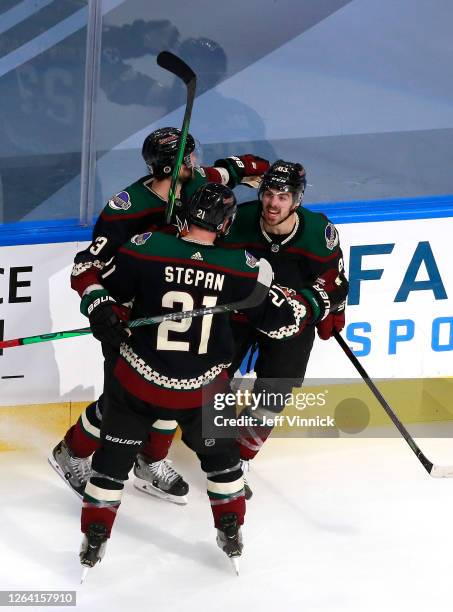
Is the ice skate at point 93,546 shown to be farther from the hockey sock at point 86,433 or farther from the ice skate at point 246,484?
the ice skate at point 246,484

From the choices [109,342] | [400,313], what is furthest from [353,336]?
[109,342]

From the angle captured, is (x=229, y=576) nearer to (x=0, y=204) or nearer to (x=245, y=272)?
(x=245, y=272)

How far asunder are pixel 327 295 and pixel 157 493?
→ 860 mm

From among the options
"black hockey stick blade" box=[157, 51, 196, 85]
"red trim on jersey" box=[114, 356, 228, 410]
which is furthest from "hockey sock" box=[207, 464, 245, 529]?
"black hockey stick blade" box=[157, 51, 196, 85]

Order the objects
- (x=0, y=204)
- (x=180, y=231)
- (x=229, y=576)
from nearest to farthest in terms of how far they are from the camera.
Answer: (x=180, y=231)
(x=229, y=576)
(x=0, y=204)

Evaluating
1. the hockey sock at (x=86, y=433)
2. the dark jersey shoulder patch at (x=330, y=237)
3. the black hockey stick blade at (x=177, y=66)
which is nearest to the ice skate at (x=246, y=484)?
the hockey sock at (x=86, y=433)

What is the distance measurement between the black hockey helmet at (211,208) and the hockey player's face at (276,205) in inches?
13.1

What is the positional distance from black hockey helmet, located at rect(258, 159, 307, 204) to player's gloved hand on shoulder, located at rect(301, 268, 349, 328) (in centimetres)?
25

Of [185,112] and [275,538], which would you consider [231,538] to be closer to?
[275,538]

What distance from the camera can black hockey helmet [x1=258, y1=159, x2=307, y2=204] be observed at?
3303mm

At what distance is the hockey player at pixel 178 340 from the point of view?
2961mm

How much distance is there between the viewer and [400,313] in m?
4.08

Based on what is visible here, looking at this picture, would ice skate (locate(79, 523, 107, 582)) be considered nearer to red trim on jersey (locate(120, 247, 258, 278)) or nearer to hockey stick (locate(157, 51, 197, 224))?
red trim on jersey (locate(120, 247, 258, 278))

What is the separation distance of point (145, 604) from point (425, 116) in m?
2.05
